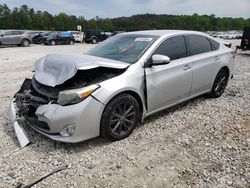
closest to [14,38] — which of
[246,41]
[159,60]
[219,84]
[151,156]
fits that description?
[246,41]

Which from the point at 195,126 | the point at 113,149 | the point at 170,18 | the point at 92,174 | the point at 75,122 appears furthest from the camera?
the point at 170,18

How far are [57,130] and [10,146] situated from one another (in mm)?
831

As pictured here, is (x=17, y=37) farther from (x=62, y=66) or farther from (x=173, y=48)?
(x=62, y=66)

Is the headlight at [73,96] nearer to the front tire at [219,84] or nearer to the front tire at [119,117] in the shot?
the front tire at [119,117]

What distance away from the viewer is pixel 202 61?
16.6 ft

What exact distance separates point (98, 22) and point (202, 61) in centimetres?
7501

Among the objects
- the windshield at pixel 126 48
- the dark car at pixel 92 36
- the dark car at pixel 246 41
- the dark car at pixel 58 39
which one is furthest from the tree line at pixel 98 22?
the windshield at pixel 126 48

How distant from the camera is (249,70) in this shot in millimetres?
9508

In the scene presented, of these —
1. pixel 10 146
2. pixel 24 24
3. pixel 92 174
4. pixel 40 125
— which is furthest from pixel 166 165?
pixel 24 24

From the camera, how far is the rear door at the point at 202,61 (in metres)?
4.93

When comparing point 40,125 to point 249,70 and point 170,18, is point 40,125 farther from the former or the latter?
point 170,18

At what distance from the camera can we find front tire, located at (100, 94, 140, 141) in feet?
11.8

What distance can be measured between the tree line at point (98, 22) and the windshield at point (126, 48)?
61.9 m

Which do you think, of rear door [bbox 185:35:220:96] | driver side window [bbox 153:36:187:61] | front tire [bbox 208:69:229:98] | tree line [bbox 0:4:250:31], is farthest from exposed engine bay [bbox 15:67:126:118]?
tree line [bbox 0:4:250:31]
